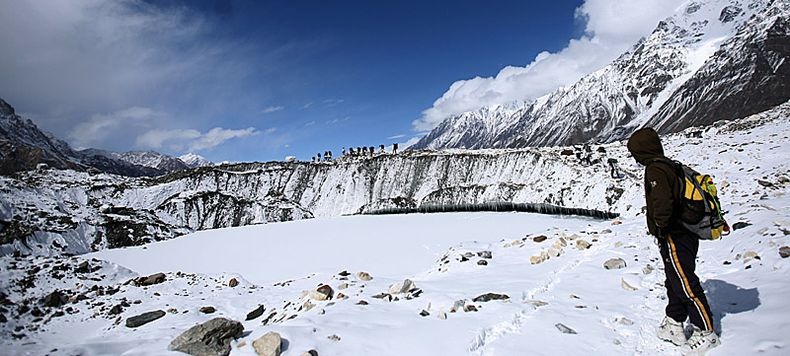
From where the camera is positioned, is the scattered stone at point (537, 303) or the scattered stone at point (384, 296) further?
the scattered stone at point (384, 296)

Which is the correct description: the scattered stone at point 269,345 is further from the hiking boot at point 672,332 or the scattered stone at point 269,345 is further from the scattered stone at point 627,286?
the scattered stone at point 627,286

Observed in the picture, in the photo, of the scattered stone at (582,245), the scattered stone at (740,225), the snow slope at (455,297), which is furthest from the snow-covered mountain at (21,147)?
the scattered stone at (740,225)

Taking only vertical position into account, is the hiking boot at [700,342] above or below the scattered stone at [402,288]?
above

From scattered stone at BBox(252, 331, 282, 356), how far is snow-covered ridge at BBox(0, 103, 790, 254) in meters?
23.0

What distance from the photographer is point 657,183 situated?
4043 mm

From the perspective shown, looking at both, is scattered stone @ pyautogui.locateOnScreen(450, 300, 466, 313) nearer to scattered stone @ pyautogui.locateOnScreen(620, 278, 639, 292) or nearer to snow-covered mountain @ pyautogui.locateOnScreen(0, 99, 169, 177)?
scattered stone @ pyautogui.locateOnScreen(620, 278, 639, 292)

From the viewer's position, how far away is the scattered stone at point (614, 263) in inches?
300

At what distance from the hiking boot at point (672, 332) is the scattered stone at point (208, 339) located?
552cm

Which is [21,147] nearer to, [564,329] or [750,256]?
[564,329]

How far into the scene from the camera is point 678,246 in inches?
163

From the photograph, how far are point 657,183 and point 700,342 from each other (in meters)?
1.66

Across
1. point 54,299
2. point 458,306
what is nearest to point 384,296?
point 458,306

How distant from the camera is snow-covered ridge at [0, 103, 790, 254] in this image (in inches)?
1150

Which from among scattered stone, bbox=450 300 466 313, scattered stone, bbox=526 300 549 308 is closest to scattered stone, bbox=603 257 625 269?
scattered stone, bbox=526 300 549 308
